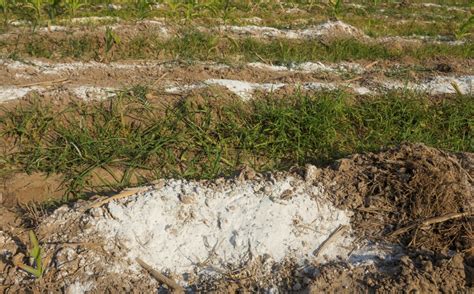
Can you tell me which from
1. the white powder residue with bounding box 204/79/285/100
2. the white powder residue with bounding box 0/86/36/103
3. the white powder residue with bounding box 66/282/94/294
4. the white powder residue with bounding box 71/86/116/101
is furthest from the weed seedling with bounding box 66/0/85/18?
the white powder residue with bounding box 66/282/94/294

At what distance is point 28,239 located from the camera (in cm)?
260

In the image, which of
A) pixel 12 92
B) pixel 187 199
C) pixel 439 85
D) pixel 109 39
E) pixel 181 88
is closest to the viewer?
pixel 187 199

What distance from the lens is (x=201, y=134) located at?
12.6ft

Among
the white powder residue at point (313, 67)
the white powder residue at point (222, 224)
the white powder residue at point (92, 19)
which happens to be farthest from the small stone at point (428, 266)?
the white powder residue at point (92, 19)

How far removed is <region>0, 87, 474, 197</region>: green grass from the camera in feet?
11.5

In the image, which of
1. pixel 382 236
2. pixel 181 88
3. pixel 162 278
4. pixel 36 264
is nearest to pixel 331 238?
pixel 382 236

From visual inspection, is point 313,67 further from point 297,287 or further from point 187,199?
point 297,287

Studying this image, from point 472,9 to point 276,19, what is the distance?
6.13 m

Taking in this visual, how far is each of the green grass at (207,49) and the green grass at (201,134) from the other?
1.47 m

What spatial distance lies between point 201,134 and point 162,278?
168 cm

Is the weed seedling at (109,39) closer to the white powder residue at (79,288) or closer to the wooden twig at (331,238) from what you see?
the white powder residue at (79,288)

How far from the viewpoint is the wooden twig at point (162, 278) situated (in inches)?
93.2

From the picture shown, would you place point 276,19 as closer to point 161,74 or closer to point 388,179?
point 161,74

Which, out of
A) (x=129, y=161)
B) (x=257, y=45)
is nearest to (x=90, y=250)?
(x=129, y=161)
